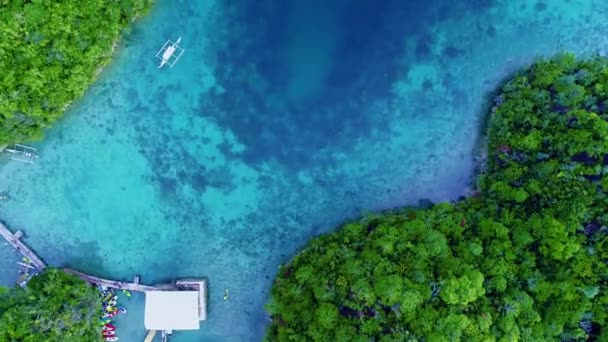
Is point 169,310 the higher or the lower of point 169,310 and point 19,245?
the lower

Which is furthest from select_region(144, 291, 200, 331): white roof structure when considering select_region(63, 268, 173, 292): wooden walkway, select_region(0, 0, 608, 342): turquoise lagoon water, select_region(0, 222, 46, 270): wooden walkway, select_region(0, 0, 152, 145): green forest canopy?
select_region(0, 0, 152, 145): green forest canopy

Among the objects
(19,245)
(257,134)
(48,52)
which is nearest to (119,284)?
(19,245)

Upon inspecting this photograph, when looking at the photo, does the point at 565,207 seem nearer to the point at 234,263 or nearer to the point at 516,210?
the point at 516,210

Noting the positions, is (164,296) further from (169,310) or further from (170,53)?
(170,53)

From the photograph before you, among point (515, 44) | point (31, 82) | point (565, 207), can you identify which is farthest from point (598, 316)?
point (31, 82)

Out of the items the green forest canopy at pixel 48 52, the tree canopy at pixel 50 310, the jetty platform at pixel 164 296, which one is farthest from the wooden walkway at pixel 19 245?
the green forest canopy at pixel 48 52

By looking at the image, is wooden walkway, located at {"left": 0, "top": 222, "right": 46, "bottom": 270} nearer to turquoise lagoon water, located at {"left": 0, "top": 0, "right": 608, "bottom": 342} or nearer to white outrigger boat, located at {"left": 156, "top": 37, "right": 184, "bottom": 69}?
turquoise lagoon water, located at {"left": 0, "top": 0, "right": 608, "bottom": 342}

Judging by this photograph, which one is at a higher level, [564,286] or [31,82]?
[31,82]
